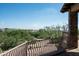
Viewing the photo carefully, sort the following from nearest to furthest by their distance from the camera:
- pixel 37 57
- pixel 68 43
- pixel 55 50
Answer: pixel 37 57, pixel 55 50, pixel 68 43

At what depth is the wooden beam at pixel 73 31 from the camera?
486 centimetres

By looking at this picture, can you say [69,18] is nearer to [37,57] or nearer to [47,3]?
[47,3]

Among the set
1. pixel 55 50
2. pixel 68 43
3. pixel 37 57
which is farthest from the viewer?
pixel 68 43

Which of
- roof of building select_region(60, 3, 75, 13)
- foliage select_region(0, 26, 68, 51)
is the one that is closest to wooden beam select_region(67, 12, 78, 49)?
roof of building select_region(60, 3, 75, 13)

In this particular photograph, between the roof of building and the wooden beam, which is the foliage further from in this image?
the wooden beam

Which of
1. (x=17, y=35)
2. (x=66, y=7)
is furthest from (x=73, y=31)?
(x=17, y=35)

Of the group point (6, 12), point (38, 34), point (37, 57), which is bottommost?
point (37, 57)

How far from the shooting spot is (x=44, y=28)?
14.3 ft

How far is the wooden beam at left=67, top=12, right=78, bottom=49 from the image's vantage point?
191 inches

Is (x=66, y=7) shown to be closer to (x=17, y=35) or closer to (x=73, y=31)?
(x=73, y=31)

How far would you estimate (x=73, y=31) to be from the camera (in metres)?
4.89

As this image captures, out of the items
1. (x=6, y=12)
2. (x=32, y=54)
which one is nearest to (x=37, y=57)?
(x=32, y=54)

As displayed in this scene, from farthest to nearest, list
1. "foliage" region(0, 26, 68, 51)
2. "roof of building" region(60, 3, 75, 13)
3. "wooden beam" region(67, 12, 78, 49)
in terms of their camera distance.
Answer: "wooden beam" region(67, 12, 78, 49) → "roof of building" region(60, 3, 75, 13) → "foliage" region(0, 26, 68, 51)

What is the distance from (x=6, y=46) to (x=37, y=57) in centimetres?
50
